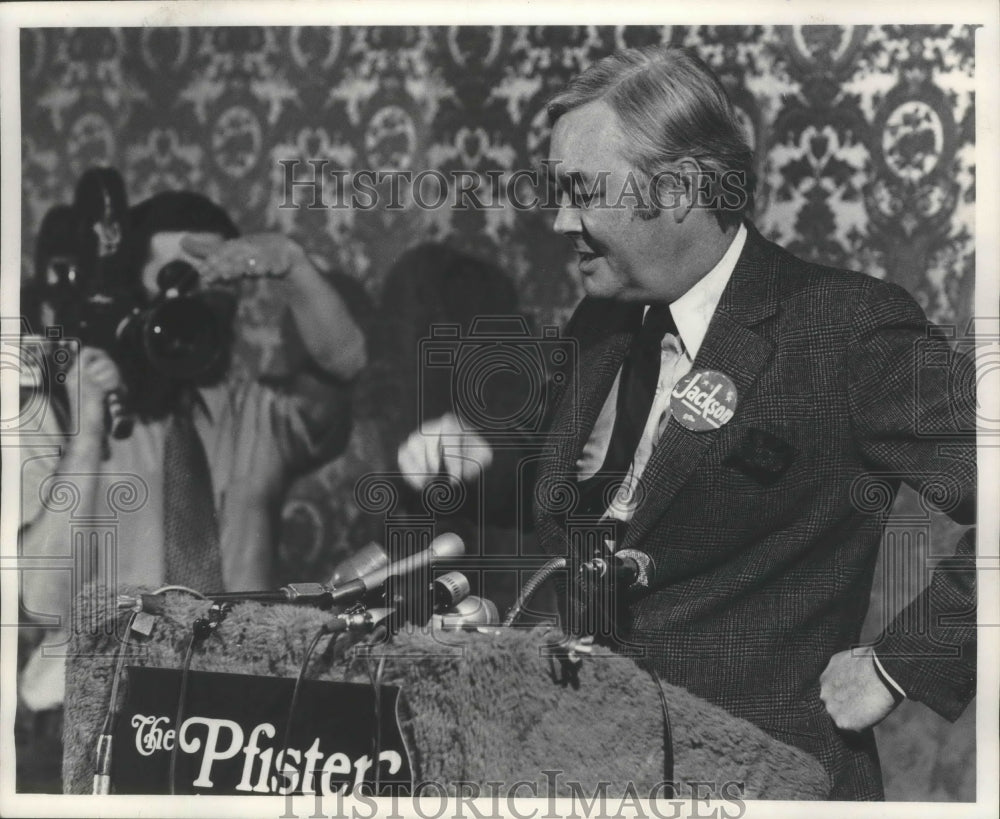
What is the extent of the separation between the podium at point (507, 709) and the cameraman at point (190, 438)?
34 centimetres

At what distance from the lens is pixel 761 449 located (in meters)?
2.72

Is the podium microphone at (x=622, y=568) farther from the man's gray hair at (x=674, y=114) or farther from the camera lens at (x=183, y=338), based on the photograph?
the camera lens at (x=183, y=338)

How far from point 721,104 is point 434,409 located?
1.01 metres

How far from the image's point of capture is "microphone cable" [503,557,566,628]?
2.86 m

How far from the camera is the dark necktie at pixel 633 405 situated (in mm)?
2826

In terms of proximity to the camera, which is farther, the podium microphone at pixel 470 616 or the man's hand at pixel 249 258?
the man's hand at pixel 249 258

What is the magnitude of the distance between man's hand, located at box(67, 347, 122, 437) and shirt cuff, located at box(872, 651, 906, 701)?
200 cm

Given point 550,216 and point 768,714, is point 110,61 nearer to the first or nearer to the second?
point 550,216

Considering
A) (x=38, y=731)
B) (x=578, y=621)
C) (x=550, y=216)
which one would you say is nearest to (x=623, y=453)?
(x=578, y=621)

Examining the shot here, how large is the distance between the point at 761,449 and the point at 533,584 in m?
0.64

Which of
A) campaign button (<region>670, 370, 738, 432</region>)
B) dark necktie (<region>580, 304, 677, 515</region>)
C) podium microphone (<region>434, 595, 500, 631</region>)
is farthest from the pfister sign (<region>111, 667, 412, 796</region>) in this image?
campaign button (<region>670, 370, 738, 432</region>)

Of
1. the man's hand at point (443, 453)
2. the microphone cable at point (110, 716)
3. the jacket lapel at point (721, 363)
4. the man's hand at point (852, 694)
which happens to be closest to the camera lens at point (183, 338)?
the man's hand at point (443, 453)

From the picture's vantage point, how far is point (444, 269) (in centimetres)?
303

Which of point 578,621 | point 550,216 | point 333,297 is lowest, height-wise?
point 578,621
